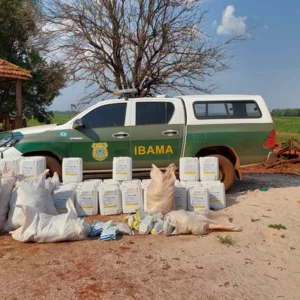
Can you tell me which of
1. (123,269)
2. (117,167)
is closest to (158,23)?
(117,167)

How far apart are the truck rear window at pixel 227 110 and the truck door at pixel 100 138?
1622 millimetres

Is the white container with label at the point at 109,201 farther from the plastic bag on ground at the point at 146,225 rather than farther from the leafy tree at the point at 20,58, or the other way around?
the leafy tree at the point at 20,58

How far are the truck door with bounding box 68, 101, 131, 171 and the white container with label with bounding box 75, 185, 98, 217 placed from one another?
1.56 meters

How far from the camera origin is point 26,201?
5.38 metres

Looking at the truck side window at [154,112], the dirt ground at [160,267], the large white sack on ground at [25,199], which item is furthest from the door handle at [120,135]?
the dirt ground at [160,267]

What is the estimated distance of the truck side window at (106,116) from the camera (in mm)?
7863

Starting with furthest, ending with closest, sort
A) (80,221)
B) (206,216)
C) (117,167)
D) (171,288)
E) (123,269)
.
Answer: (117,167)
(206,216)
(80,221)
(123,269)
(171,288)

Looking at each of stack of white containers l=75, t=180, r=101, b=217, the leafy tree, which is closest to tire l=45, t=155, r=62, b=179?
stack of white containers l=75, t=180, r=101, b=217

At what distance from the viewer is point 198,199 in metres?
6.41

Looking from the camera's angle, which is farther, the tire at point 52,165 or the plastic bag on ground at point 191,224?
the tire at point 52,165

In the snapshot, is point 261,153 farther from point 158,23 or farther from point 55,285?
point 158,23

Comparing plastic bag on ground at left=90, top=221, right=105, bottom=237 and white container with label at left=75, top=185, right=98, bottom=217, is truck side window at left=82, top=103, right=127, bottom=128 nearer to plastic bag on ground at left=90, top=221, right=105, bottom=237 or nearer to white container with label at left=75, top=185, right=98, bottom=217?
white container with label at left=75, top=185, right=98, bottom=217

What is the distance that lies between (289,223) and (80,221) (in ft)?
10.7

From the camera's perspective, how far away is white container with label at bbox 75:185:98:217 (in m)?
6.27
